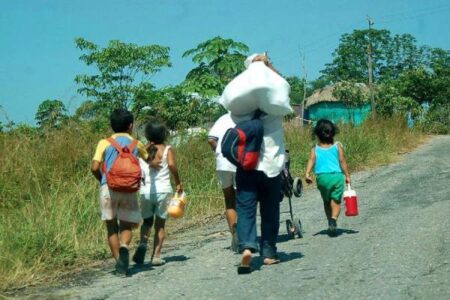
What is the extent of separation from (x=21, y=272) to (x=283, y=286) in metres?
2.63

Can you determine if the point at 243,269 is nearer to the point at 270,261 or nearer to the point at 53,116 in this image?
the point at 270,261

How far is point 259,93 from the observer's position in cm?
648

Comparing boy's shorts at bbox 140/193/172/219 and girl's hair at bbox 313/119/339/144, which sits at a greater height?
girl's hair at bbox 313/119/339/144

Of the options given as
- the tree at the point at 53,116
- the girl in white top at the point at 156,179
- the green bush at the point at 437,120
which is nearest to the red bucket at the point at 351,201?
the girl in white top at the point at 156,179

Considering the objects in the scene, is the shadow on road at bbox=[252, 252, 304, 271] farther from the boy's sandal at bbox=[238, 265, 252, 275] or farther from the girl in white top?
the girl in white top

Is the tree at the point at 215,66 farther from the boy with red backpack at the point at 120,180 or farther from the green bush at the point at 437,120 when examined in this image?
the green bush at the point at 437,120

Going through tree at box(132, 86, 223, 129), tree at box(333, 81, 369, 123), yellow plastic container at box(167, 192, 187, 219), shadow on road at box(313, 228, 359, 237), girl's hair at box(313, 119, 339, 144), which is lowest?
shadow on road at box(313, 228, 359, 237)

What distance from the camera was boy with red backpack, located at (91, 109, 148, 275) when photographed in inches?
256

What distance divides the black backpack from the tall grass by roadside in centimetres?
226

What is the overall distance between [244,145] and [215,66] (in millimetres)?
13073

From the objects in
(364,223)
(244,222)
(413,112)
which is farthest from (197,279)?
(413,112)

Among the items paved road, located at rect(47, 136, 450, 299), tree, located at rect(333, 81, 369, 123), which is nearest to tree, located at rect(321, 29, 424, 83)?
tree, located at rect(333, 81, 369, 123)

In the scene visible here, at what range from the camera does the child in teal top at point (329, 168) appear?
28.2 ft

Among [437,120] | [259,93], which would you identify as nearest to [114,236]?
[259,93]
